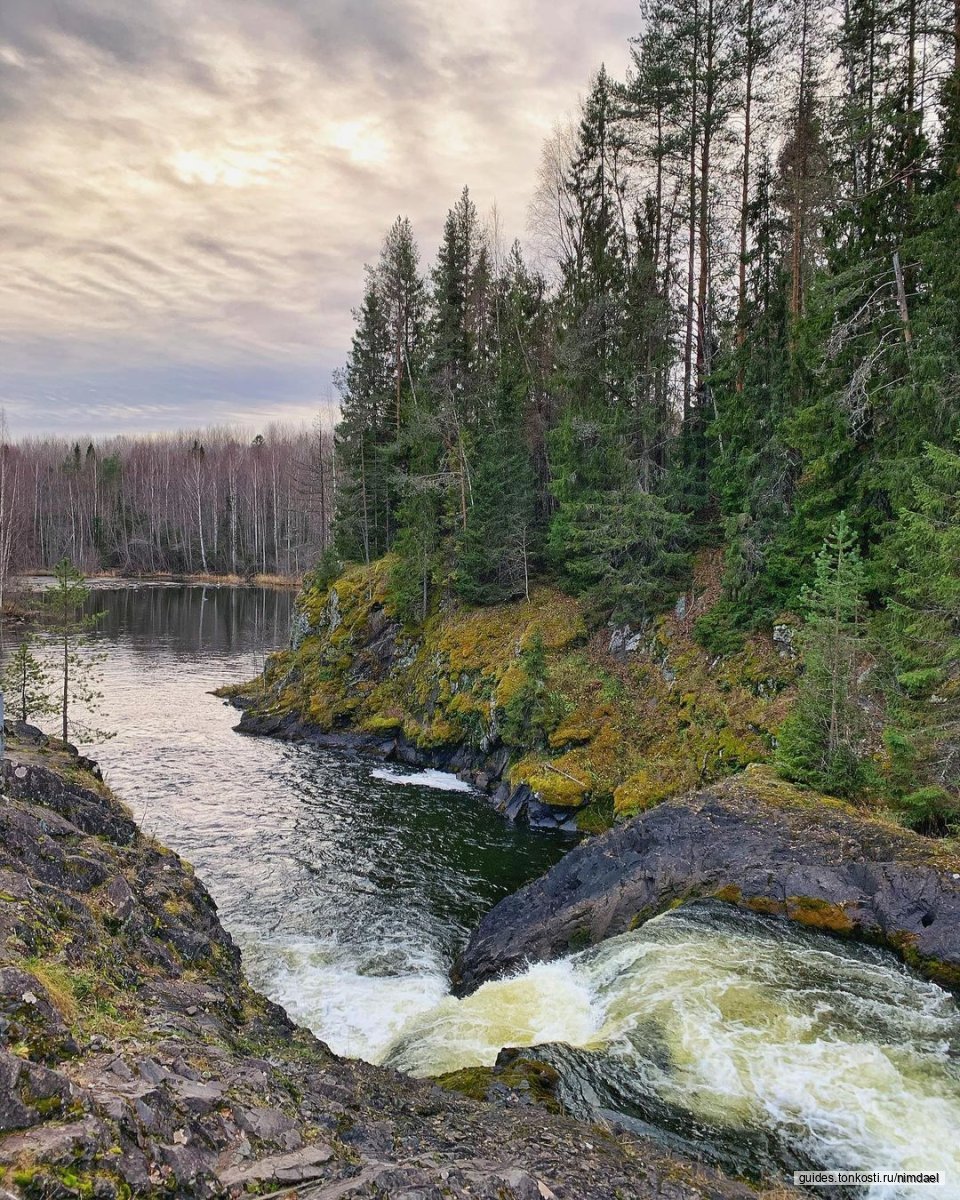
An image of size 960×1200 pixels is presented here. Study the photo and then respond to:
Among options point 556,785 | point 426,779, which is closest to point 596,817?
point 556,785

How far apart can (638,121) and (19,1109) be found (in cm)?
3388

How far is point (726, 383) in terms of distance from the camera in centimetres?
2422

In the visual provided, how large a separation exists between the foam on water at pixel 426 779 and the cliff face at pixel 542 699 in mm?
651

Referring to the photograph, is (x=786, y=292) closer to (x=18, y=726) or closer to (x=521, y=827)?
(x=521, y=827)

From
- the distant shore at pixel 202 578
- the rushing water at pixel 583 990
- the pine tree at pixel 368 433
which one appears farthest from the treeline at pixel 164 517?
the rushing water at pixel 583 990

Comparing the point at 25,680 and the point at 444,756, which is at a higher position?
the point at 25,680

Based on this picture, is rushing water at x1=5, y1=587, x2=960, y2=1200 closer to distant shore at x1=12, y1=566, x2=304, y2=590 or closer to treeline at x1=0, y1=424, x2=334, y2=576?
distant shore at x1=12, y1=566, x2=304, y2=590

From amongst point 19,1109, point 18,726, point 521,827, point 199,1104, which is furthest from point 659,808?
point 18,726

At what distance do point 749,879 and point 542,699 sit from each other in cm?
1155

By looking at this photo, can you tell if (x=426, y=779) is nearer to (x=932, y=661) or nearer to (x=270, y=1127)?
(x=932, y=661)

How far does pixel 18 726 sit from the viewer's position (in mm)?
16547

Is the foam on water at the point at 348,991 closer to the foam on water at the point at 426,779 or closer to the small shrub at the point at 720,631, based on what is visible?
the foam on water at the point at 426,779

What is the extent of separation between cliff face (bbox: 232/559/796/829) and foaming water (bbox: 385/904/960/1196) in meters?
7.72

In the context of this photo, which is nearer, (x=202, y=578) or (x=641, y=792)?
(x=641, y=792)
